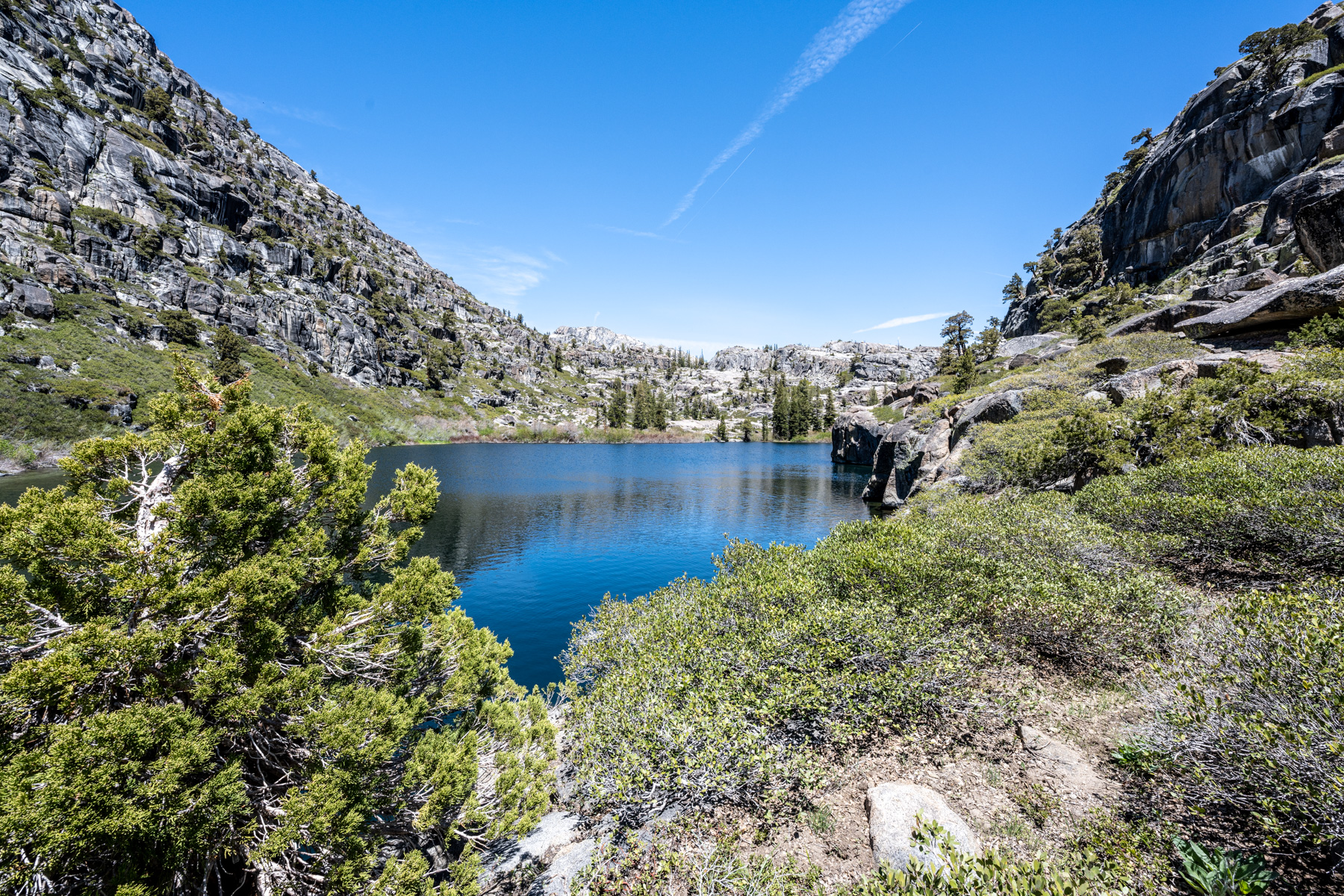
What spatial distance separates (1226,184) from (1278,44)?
76.1 ft

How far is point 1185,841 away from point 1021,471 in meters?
25.0

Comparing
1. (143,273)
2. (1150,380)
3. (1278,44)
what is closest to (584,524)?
(1150,380)

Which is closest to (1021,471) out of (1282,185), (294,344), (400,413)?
(1282,185)

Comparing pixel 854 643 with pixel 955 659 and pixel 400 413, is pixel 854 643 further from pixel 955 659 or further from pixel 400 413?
pixel 400 413

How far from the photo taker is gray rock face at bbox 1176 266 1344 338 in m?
22.0

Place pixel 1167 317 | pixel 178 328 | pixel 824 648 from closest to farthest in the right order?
pixel 824 648 → pixel 1167 317 → pixel 178 328

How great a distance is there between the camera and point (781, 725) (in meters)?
9.79

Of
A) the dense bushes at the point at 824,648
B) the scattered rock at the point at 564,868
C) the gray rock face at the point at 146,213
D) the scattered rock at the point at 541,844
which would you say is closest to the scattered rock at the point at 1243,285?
the dense bushes at the point at 824,648

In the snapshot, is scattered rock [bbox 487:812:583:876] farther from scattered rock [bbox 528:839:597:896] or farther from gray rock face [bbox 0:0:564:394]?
gray rock face [bbox 0:0:564:394]

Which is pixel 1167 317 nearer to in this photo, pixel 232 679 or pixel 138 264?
pixel 232 679

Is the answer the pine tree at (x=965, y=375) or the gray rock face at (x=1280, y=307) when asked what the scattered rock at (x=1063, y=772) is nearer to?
the gray rock face at (x=1280, y=307)

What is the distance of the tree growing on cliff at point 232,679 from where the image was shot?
195 inches

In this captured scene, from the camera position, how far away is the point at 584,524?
44938mm

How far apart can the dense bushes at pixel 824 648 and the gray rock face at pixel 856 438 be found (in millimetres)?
75336
